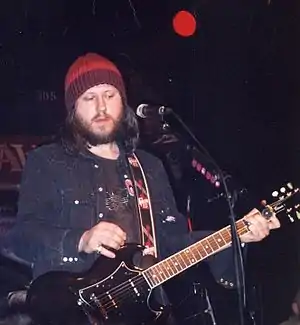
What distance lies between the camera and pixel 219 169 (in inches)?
65.4

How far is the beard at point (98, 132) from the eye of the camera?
160 centimetres

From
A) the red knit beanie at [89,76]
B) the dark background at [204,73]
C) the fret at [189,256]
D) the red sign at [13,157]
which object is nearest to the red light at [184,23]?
the dark background at [204,73]

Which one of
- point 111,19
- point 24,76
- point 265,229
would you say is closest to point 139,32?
point 111,19

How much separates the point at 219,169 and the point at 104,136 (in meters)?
0.29

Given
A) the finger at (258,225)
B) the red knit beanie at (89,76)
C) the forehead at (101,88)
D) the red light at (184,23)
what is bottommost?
the finger at (258,225)

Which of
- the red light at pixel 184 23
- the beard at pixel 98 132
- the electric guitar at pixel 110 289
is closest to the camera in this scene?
the electric guitar at pixel 110 289

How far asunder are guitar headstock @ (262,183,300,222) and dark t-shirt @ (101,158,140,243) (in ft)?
1.03

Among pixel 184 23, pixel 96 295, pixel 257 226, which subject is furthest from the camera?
pixel 184 23

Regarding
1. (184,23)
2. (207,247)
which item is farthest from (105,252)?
(184,23)

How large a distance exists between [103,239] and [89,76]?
38 cm

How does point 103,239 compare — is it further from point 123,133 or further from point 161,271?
point 123,133

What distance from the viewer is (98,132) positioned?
1.61m

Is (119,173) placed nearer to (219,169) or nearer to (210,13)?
(219,169)

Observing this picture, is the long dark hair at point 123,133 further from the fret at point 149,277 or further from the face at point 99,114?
the fret at point 149,277
